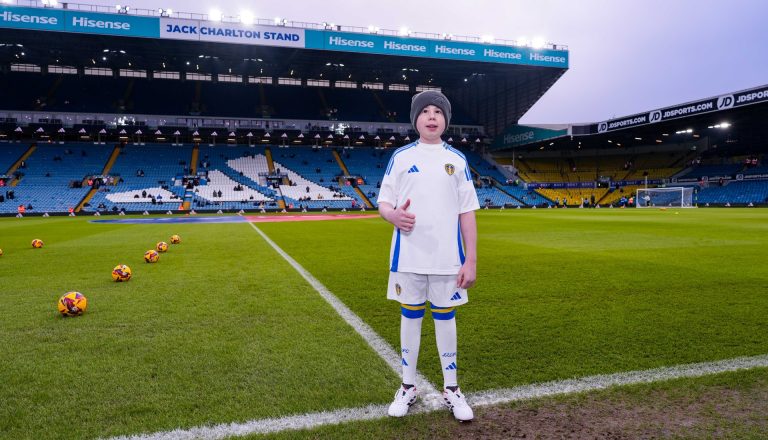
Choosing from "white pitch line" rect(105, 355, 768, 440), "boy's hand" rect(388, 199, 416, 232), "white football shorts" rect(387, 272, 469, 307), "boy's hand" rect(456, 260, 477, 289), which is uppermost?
"boy's hand" rect(388, 199, 416, 232)

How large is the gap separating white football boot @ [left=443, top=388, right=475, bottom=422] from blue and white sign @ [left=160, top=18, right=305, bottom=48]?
43101 millimetres

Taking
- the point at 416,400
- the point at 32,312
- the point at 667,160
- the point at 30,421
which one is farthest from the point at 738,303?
the point at 667,160

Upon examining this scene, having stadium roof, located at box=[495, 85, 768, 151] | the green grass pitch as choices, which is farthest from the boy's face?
stadium roof, located at box=[495, 85, 768, 151]

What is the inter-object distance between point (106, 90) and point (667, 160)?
69674 millimetres

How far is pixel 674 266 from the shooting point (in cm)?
849

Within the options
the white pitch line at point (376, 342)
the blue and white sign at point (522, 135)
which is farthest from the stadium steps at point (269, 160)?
the white pitch line at point (376, 342)

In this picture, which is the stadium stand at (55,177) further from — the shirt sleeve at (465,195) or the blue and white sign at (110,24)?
the shirt sleeve at (465,195)

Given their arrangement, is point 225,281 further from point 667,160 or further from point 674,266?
point 667,160

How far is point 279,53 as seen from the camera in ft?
153

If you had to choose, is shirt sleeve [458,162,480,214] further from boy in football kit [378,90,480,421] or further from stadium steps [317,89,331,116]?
stadium steps [317,89,331,116]

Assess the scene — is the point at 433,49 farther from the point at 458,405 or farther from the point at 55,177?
the point at 458,405

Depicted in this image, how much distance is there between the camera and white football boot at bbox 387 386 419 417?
289 cm

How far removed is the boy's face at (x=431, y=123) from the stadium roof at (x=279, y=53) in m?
42.1

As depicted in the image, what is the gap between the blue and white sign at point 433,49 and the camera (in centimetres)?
4284
